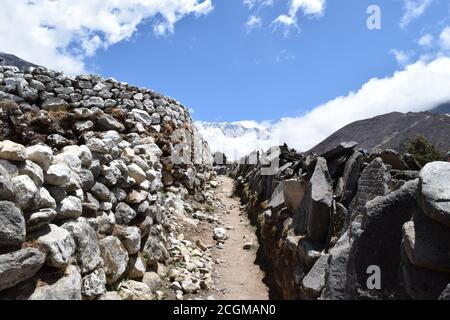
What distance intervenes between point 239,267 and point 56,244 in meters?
7.70

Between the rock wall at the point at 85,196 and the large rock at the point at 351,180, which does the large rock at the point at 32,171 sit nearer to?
the rock wall at the point at 85,196

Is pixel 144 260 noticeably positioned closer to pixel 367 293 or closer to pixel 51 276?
pixel 51 276

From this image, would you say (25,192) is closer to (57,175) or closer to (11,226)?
(11,226)

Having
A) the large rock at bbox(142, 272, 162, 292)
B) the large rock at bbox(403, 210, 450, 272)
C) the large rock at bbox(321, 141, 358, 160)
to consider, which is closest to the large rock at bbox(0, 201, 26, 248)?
the large rock at bbox(142, 272, 162, 292)

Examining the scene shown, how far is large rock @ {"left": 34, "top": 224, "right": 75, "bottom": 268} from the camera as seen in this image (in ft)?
17.9

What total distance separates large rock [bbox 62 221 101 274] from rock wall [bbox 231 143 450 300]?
12.8ft

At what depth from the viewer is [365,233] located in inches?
205

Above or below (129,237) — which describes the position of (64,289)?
below

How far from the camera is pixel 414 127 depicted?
2940 inches

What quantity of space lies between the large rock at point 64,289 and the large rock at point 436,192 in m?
4.97

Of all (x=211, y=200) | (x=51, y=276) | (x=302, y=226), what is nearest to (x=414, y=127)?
(x=211, y=200)

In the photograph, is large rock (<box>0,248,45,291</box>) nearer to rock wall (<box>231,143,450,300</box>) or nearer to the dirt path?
rock wall (<box>231,143,450,300</box>)

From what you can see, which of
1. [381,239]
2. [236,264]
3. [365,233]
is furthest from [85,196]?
[236,264]
